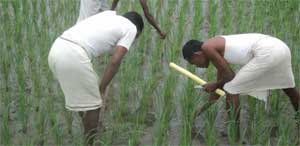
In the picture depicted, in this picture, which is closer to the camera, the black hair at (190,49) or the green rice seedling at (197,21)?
the black hair at (190,49)

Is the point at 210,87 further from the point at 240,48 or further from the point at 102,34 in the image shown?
the point at 102,34

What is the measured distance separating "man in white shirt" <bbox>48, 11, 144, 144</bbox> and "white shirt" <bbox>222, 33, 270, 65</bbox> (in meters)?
0.61

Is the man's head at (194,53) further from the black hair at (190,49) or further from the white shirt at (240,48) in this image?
the white shirt at (240,48)

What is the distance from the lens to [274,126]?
367 centimetres

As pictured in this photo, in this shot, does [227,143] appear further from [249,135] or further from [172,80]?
[172,80]

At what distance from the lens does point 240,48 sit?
3.43 m

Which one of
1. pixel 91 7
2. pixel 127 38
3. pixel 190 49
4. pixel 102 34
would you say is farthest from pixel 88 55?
pixel 91 7

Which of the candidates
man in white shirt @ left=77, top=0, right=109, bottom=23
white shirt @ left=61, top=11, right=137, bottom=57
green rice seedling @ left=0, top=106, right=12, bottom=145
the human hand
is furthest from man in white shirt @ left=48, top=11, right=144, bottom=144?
man in white shirt @ left=77, top=0, right=109, bottom=23

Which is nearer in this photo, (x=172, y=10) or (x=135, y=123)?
(x=135, y=123)

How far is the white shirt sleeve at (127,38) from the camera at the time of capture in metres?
3.15

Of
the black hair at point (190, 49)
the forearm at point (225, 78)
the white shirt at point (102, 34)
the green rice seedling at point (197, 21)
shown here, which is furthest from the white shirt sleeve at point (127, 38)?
the green rice seedling at point (197, 21)

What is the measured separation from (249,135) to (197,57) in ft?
2.21

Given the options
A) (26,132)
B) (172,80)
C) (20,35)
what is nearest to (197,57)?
(172,80)

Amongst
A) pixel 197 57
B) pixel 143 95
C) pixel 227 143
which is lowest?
pixel 227 143
